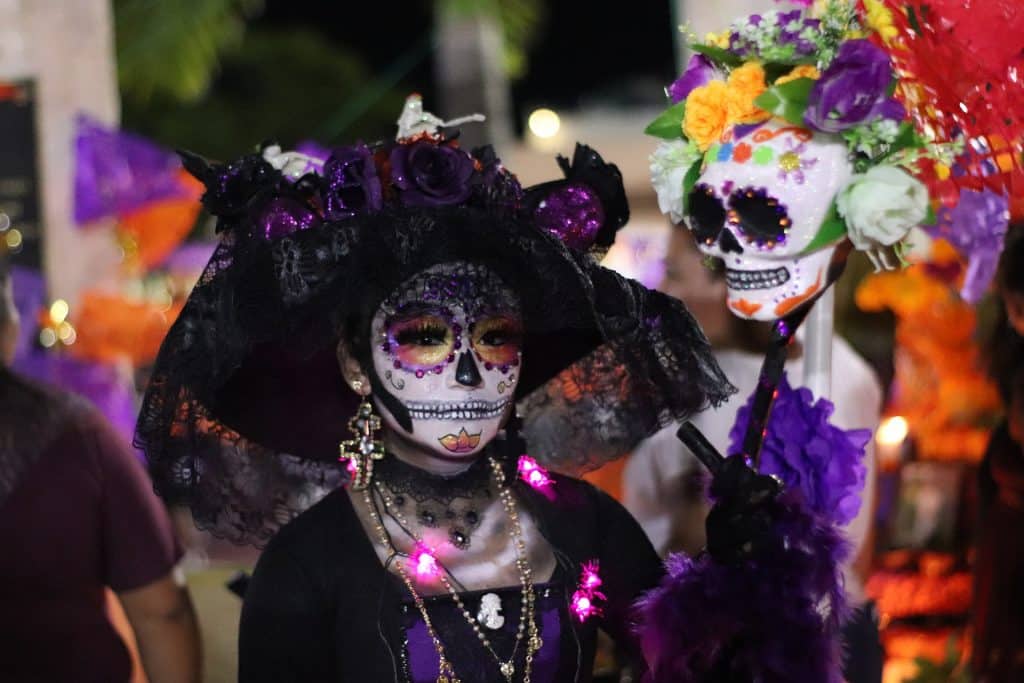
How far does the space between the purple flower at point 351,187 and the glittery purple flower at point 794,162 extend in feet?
2.42

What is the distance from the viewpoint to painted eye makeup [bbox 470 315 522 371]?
8.86 feet

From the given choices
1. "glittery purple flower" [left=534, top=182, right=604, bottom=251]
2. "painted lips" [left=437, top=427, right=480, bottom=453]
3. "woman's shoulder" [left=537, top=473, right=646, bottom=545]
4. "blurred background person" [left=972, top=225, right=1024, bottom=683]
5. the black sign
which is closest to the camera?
"painted lips" [left=437, top=427, right=480, bottom=453]

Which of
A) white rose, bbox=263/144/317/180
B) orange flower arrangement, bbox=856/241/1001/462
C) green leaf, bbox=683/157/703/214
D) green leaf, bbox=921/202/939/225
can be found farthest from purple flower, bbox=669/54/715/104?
orange flower arrangement, bbox=856/241/1001/462

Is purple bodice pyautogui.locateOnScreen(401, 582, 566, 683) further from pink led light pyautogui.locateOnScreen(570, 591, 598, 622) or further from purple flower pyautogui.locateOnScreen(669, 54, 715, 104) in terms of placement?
purple flower pyautogui.locateOnScreen(669, 54, 715, 104)

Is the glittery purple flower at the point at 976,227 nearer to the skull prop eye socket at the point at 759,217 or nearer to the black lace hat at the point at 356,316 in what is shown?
the skull prop eye socket at the point at 759,217

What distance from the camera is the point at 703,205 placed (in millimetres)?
2795

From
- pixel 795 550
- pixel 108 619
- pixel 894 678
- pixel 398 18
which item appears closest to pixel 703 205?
pixel 795 550

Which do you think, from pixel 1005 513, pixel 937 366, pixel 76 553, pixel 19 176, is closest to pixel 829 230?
pixel 76 553

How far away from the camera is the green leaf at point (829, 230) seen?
2.73 meters

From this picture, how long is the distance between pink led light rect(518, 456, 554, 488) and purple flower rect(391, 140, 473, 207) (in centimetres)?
58

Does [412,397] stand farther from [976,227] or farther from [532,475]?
[976,227]

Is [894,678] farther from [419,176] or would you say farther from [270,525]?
[419,176]

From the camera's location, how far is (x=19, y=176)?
6.27 meters

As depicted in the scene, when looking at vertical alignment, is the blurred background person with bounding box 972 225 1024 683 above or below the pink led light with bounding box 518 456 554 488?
below
